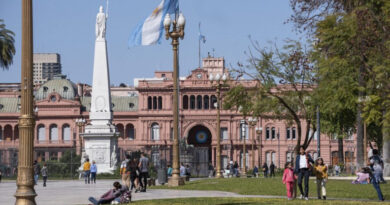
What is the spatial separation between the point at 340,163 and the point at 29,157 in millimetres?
57202

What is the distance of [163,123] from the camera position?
112062 millimetres

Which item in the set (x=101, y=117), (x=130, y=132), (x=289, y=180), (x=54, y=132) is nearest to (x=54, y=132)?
(x=54, y=132)

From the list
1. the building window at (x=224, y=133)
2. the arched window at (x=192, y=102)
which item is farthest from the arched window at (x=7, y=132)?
the building window at (x=224, y=133)

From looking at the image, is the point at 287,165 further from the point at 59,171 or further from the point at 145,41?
the point at 59,171

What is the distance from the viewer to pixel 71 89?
116 metres

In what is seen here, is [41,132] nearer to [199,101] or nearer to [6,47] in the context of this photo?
[199,101]

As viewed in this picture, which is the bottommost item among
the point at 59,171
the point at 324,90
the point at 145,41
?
the point at 59,171

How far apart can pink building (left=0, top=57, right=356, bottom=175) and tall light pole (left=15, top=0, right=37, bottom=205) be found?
91.3m

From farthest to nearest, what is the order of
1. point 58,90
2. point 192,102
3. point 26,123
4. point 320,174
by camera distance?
point 58,90 < point 192,102 < point 320,174 < point 26,123

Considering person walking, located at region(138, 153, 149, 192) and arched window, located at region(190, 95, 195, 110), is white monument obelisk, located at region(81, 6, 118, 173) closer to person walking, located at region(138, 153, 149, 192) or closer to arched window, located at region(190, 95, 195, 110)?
person walking, located at region(138, 153, 149, 192)

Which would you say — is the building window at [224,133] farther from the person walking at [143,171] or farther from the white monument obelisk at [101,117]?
the person walking at [143,171]

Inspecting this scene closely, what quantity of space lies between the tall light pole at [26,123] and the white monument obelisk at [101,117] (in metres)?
38.0

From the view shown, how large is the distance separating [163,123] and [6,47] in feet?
208

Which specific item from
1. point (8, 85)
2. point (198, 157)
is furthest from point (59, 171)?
point (8, 85)
